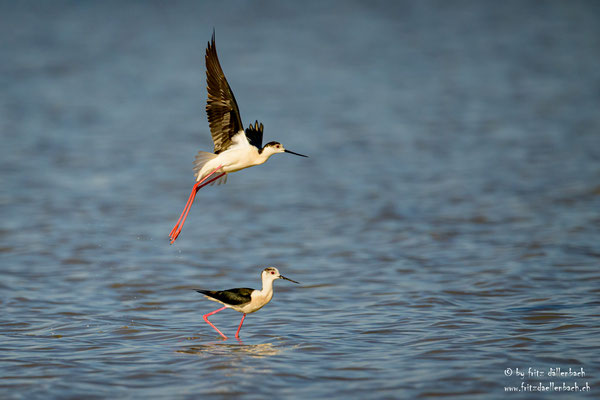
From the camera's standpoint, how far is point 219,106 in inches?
240

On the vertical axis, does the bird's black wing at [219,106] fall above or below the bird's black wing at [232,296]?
above

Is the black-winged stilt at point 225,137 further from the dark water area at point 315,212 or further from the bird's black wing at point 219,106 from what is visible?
the dark water area at point 315,212

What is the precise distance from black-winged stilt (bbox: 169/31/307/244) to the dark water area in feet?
4.42

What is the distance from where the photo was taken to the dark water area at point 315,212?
5715 mm

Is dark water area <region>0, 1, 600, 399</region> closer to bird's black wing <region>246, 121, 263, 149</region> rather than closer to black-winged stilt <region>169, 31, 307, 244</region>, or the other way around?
black-winged stilt <region>169, 31, 307, 244</region>

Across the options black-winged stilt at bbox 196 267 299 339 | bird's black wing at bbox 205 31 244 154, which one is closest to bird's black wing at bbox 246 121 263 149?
bird's black wing at bbox 205 31 244 154

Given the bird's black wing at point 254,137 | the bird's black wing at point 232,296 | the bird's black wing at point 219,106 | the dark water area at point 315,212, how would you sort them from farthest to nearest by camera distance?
the bird's black wing at point 232,296, the bird's black wing at point 254,137, the bird's black wing at point 219,106, the dark water area at point 315,212

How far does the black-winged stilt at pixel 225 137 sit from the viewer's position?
5957mm

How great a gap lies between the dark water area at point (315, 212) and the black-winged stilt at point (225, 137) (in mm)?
1346

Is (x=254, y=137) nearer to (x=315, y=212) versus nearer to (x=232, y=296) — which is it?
(x=232, y=296)

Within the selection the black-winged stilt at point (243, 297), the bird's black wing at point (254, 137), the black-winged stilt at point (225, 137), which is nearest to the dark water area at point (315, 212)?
the black-winged stilt at point (243, 297)

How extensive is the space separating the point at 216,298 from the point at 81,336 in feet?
3.76

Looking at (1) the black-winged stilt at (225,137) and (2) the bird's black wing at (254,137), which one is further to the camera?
(2) the bird's black wing at (254,137)

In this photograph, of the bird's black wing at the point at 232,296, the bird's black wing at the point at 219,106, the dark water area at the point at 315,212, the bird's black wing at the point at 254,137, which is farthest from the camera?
the bird's black wing at the point at 232,296
